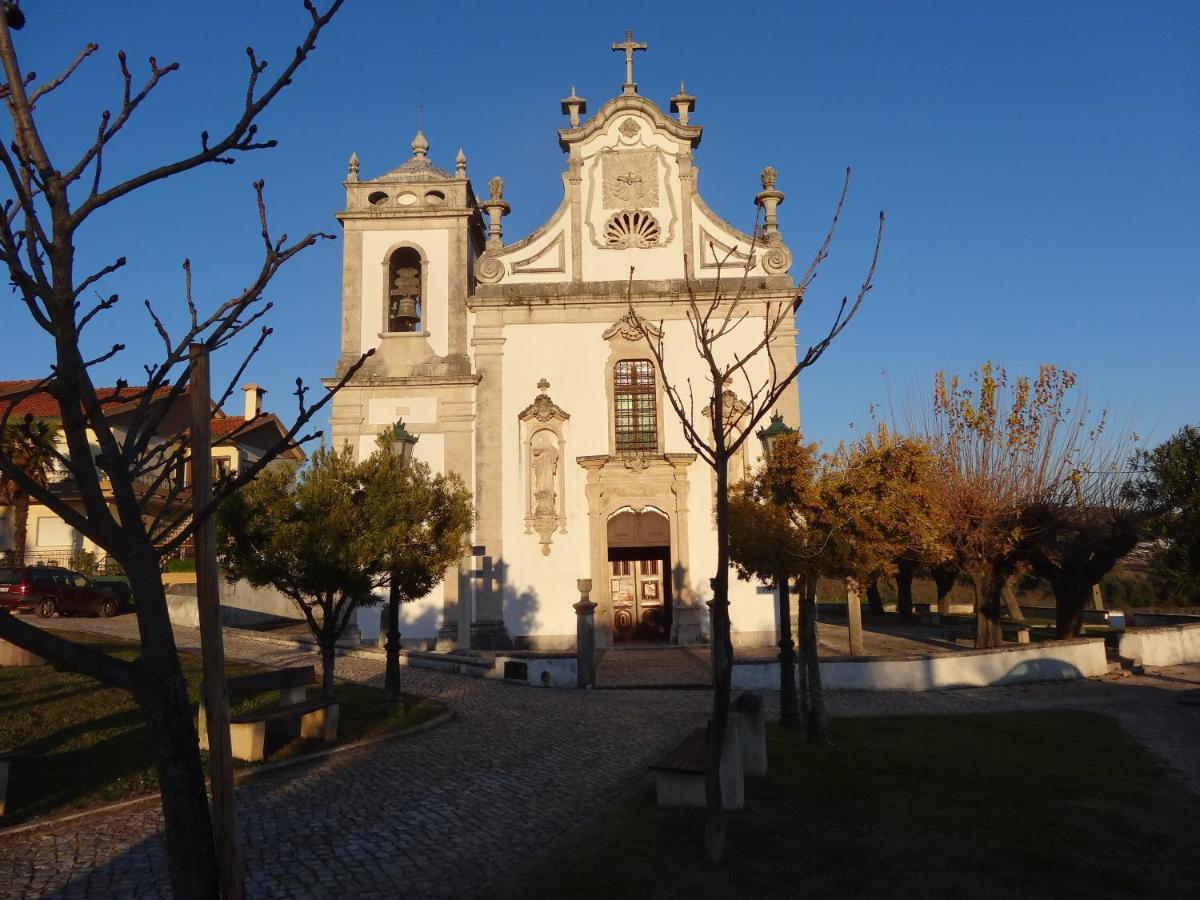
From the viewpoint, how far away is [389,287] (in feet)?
75.3

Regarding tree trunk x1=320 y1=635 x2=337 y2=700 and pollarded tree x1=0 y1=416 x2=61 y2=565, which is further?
pollarded tree x1=0 y1=416 x2=61 y2=565

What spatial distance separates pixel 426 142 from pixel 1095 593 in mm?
32807

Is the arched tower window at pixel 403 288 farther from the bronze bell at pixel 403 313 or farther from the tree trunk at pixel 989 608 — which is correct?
the tree trunk at pixel 989 608

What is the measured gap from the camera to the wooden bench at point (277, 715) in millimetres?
9375

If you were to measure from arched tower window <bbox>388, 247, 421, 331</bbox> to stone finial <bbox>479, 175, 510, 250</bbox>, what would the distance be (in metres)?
1.98

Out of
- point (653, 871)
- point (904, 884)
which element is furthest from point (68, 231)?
point (904, 884)

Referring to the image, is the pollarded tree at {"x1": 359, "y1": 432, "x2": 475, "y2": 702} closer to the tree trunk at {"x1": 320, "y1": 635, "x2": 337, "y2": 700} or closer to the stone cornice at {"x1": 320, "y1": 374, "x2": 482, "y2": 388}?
the tree trunk at {"x1": 320, "y1": 635, "x2": 337, "y2": 700}

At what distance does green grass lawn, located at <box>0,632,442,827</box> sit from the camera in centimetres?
773

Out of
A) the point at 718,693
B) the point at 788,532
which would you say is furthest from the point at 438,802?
the point at 788,532

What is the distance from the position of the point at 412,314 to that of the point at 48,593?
11824 mm

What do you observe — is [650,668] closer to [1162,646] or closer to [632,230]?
[632,230]

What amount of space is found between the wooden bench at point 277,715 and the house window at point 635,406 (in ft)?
39.8

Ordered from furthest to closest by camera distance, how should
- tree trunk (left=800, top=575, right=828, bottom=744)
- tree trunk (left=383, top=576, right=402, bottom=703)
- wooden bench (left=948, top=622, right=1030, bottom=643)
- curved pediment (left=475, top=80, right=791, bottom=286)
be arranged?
1. wooden bench (left=948, top=622, right=1030, bottom=643)
2. curved pediment (left=475, top=80, right=791, bottom=286)
3. tree trunk (left=383, top=576, right=402, bottom=703)
4. tree trunk (left=800, top=575, right=828, bottom=744)

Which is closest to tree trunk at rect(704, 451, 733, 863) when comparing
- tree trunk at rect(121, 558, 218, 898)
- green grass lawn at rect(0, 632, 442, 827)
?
tree trunk at rect(121, 558, 218, 898)
